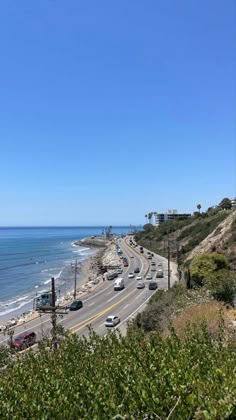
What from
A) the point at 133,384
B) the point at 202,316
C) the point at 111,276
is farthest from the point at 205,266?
the point at 111,276

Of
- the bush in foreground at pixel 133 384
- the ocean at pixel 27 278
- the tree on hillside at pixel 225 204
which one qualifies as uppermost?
the tree on hillside at pixel 225 204

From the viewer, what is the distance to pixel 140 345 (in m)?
8.89

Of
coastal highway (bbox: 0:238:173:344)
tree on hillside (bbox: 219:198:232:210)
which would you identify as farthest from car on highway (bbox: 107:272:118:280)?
tree on hillside (bbox: 219:198:232:210)

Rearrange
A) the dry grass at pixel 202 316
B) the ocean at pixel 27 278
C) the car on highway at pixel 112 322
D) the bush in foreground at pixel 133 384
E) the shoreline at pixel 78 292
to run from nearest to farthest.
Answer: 1. the bush in foreground at pixel 133 384
2. the dry grass at pixel 202 316
3. the car on highway at pixel 112 322
4. the shoreline at pixel 78 292
5. the ocean at pixel 27 278

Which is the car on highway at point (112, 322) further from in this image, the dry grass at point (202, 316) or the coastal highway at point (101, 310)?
the dry grass at point (202, 316)

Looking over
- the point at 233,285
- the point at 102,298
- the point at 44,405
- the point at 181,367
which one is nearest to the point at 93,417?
the point at 44,405

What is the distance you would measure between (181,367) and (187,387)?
988 mm

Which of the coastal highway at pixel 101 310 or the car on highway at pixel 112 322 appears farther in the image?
the coastal highway at pixel 101 310

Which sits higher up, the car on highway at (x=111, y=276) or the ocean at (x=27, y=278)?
the car on highway at (x=111, y=276)

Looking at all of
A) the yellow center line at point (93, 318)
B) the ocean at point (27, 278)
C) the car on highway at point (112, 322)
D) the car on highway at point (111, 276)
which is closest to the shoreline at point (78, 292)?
the car on highway at point (111, 276)

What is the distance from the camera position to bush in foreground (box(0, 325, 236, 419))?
17.7ft

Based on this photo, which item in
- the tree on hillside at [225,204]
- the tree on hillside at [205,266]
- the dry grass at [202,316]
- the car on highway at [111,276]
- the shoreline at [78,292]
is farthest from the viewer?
the tree on hillside at [225,204]

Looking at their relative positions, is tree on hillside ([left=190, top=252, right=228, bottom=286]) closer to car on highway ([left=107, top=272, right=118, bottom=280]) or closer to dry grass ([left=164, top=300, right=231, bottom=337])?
dry grass ([left=164, top=300, right=231, bottom=337])

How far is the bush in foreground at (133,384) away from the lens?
212 inches
